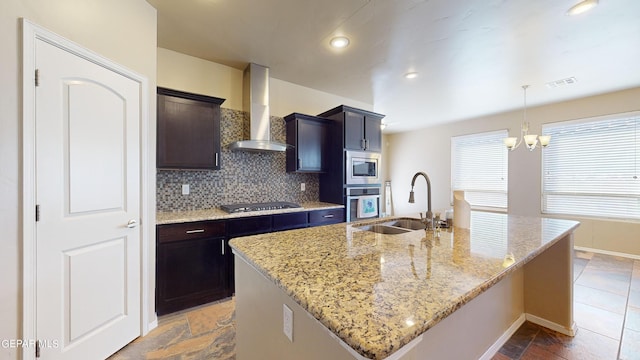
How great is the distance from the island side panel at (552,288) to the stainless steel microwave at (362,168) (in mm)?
2042

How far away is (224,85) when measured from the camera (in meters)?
2.99

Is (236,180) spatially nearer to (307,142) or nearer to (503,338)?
(307,142)

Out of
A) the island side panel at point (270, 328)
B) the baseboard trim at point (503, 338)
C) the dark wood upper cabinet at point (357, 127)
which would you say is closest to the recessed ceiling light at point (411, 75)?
the dark wood upper cabinet at point (357, 127)

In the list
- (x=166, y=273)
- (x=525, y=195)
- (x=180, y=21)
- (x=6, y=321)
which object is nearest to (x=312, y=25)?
(x=180, y=21)

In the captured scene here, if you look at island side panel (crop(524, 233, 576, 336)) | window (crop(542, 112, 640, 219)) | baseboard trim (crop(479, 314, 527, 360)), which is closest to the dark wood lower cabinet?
baseboard trim (crop(479, 314, 527, 360))

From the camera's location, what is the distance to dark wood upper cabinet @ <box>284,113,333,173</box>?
328cm

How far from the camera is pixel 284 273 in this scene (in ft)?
2.94

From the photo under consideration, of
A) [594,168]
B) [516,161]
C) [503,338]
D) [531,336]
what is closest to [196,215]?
[503,338]

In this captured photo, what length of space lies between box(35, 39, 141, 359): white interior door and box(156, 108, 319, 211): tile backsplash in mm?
800

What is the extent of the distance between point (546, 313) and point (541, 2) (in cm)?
247

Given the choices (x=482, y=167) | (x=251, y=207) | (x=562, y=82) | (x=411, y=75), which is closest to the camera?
(x=251, y=207)

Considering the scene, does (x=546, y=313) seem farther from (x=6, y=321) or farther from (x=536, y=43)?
(x=6, y=321)

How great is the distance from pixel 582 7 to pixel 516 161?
11.3ft

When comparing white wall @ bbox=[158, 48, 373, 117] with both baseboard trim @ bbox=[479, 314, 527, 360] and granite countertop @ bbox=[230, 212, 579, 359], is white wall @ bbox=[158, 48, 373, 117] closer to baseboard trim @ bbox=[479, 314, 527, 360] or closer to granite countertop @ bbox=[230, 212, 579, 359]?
granite countertop @ bbox=[230, 212, 579, 359]
